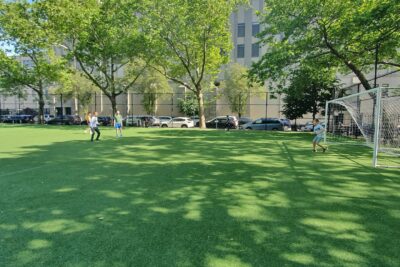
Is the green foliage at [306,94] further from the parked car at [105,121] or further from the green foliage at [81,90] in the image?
the green foliage at [81,90]

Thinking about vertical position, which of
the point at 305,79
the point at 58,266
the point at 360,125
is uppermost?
the point at 305,79

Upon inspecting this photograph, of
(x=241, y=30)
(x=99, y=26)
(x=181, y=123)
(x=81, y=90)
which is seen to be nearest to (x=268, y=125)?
(x=181, y=123)

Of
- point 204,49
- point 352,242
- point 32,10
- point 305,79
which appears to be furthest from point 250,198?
point 32,10

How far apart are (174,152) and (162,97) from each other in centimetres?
3397

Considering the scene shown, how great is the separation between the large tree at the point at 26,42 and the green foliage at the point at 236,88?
20.8 m

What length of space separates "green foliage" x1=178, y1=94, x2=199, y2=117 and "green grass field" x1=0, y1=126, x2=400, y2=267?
34.1 meters

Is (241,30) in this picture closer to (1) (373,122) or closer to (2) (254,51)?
(2) (254,51)

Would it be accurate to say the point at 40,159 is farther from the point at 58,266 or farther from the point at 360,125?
the point at 360,125

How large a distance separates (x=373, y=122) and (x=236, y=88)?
24674 mm

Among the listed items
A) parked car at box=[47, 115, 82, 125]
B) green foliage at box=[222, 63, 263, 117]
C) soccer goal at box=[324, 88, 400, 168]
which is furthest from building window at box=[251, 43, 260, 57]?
parked car at box=[47, 115, 82, 125]

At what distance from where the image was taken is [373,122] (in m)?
15.0

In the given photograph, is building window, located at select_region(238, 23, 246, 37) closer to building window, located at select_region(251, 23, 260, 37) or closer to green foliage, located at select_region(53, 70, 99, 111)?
building window, located at select_region(251, 23, 260, 37)

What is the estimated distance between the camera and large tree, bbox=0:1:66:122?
2778 cm

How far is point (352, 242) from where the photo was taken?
3.67 metres
